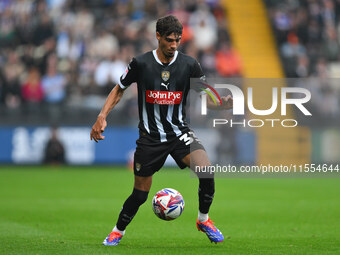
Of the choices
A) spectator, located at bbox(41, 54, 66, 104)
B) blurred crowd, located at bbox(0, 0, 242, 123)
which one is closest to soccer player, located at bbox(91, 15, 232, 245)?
blurred crowd, located at bbox(0, 0, 242, 123)

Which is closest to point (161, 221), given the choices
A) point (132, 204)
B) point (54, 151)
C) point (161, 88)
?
point (132, 204)

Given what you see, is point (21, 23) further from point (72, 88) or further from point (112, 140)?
point (112, 140)

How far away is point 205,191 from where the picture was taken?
305 inches

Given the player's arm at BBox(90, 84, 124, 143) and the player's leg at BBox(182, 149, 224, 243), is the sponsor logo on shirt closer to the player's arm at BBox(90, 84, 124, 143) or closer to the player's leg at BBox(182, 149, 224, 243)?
the player's arm at BBox(90, 84, 124, 143)

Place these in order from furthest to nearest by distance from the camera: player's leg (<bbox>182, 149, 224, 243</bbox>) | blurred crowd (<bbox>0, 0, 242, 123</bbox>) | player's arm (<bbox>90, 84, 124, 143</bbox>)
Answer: blurred crowd (<bbox>0, 0, 242, 123</bbox>), player's leg (<bbox>182, 149, 224, 243</bbox>), player's arm (<bbox>90, 84, 124, 143</bbox>)

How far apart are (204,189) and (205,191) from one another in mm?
31

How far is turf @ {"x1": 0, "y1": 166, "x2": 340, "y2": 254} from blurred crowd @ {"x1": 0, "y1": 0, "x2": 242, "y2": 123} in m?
3.51

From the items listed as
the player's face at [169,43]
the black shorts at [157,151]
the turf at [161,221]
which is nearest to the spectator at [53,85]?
the turf at [161,221]

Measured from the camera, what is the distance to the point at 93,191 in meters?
15.1

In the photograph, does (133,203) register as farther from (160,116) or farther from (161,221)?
(161,221)

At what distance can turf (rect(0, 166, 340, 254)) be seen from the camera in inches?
306

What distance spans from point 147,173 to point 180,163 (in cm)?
42

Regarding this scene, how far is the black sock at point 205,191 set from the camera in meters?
7.66

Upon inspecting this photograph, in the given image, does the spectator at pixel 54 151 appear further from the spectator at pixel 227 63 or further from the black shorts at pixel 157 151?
the black shorts at pixel 157 151
